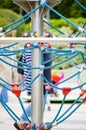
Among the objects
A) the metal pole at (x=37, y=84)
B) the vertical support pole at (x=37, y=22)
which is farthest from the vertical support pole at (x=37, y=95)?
the vertical support pole at (x=37, y=22)

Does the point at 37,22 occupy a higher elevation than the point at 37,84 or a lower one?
higher

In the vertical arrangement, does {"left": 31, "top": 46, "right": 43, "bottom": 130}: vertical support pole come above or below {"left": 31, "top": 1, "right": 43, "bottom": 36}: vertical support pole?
below

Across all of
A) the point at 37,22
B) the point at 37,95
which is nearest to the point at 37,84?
the point at 37,95

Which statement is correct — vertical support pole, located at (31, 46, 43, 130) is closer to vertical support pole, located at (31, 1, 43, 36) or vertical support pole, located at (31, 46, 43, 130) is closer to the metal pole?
the metal pole

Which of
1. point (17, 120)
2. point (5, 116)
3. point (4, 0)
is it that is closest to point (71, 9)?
point (4, 0)

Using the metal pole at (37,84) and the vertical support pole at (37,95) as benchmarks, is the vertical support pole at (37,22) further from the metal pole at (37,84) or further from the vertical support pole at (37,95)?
the vertical support pole at (37,95)

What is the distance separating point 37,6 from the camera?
4031 mm

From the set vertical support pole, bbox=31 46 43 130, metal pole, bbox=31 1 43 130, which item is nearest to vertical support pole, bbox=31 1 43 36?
metal pole, bbox=31 1 43 130

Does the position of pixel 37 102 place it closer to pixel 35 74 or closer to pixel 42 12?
pixel 35 74

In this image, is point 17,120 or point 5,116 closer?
point 17,120

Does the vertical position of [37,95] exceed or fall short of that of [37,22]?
it falls short

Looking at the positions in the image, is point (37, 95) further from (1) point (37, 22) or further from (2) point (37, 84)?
(1) point (37, 22)

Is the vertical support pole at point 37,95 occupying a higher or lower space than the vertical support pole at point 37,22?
lower

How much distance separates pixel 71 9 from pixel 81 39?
2479 centimetres
